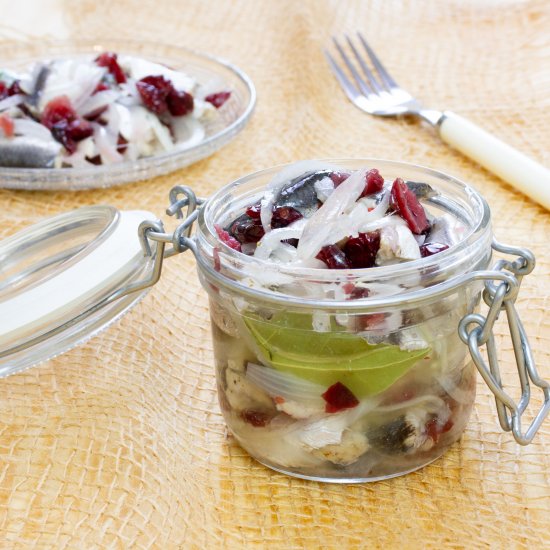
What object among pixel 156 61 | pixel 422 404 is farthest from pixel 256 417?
pixel 156 61

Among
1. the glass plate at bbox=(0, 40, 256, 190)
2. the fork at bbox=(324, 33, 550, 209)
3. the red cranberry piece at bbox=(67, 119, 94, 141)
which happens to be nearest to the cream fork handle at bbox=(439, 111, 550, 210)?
the fork at bbox=(324, 33, 550, 209)

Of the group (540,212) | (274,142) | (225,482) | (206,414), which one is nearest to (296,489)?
(225,482)

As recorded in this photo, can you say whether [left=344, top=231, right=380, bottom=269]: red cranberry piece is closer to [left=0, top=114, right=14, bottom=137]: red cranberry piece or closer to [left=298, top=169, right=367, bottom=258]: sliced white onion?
[left=298, top=169, right=367, bottom=258]: sliced white onion

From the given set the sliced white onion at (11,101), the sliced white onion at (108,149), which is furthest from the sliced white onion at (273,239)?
the sliced white onion at (11,101)

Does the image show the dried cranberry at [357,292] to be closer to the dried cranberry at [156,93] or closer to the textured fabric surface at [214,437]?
the textured fabric surface at [214,437]

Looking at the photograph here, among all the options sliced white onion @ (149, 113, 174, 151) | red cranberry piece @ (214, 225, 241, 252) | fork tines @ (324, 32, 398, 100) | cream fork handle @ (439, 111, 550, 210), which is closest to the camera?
red cranberry piece @ (214, 225, 241, 252)

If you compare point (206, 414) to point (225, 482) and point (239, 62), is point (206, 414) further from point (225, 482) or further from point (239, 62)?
point (239, 62)

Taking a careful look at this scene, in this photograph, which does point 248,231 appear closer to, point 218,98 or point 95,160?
point 95,160
